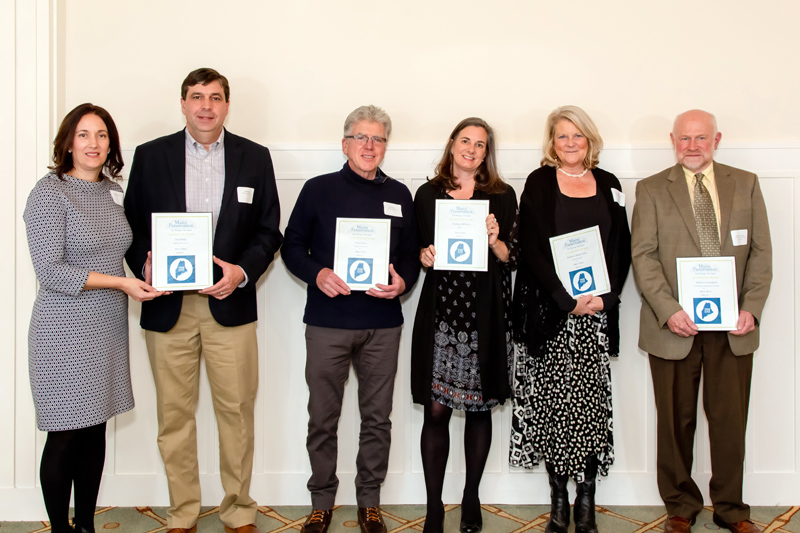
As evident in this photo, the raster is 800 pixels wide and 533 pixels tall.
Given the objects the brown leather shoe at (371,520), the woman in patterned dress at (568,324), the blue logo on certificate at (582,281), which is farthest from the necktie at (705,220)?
the brown leather shoe at (371,520)

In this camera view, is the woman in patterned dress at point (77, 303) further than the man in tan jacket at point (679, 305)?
No

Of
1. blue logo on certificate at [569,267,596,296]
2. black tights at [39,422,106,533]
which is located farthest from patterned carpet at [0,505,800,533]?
blue logo on certificate at [569,267,596,296]

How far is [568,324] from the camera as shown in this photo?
2.80m

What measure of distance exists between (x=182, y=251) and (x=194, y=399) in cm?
77

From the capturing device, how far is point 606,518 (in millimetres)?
3072

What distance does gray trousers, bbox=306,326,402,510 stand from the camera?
111 inches

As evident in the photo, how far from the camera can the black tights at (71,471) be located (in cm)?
247

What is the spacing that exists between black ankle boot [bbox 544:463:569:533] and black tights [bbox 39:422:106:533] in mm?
2031

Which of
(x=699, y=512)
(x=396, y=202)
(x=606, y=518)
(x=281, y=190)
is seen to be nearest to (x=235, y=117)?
(x=281, y=190)

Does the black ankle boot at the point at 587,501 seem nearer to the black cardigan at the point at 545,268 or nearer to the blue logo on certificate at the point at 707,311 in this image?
the black cardigan at the point at 545,268

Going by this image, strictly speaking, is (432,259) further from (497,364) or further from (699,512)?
(699,512)

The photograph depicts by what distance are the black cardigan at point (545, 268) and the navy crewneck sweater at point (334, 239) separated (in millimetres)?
521

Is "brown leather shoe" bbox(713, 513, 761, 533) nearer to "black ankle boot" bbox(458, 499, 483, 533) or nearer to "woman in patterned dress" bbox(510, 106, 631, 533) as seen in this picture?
"woman in patterned dress" bbox(510, 106, 631, 533)

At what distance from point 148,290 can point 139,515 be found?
4.44 feet
